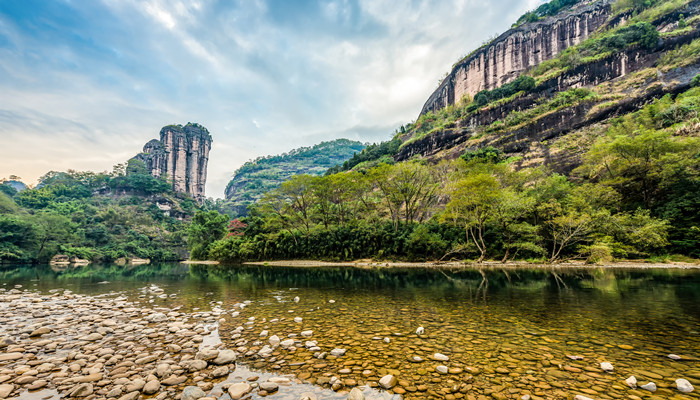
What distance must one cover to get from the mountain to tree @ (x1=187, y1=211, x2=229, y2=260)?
1633 inches

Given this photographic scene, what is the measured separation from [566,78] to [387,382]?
68834 mm

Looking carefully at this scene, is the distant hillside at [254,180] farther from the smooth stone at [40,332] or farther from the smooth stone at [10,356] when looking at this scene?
the smooth stone at [10,356]

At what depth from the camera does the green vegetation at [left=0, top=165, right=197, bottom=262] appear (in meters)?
41.7

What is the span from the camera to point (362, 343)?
505 centimetres

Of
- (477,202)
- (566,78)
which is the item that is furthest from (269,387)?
(566,78)

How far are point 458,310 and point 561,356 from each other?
3.43 m

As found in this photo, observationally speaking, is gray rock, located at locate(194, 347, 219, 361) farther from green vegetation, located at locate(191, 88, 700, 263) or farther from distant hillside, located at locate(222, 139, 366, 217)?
distant hillside, located at locate(222, 139, 366, 217)

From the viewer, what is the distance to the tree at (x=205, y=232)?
50094mm

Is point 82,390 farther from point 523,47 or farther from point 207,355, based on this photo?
point 523,47

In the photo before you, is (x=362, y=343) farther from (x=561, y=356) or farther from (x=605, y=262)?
(x=605, y=262)

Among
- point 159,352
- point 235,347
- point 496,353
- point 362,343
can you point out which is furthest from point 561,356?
point 159,352

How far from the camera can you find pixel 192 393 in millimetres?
3129

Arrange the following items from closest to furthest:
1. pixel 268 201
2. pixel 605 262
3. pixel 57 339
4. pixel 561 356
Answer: pixel 561 356 < pixel 57 339 < pixel 605 262 < pixel 268 201

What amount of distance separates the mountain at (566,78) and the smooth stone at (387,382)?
44368 millimetres
